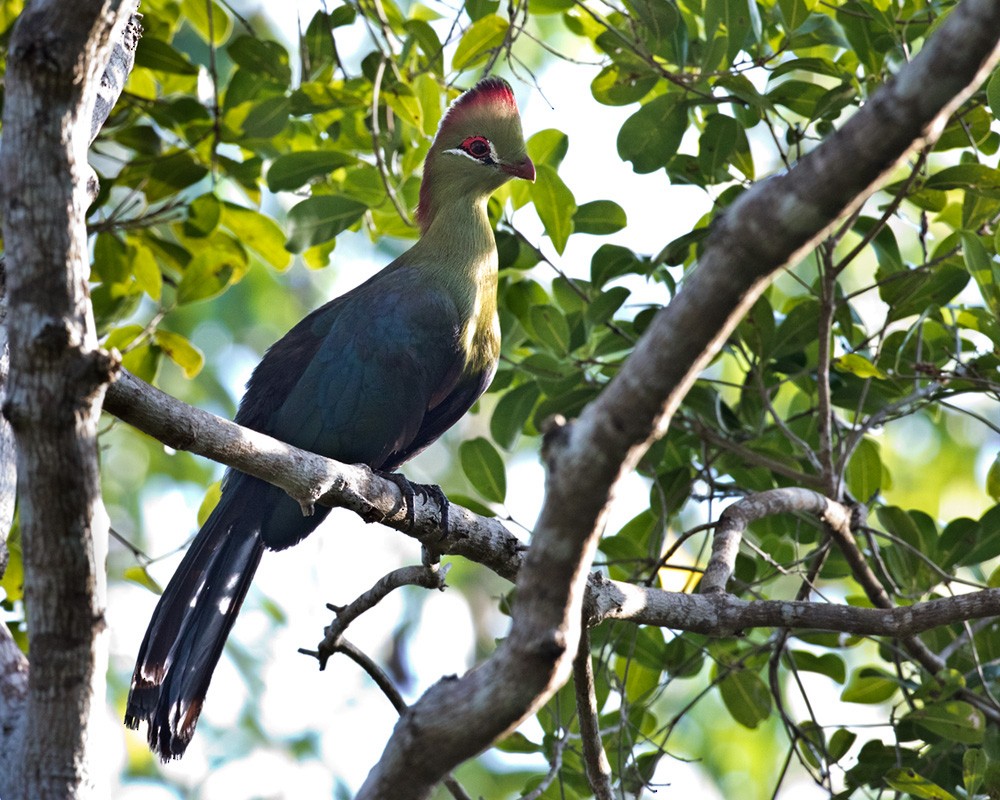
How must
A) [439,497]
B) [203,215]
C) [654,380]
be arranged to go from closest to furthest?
1. [654,380]
2. [439,497]
3. [203,215]

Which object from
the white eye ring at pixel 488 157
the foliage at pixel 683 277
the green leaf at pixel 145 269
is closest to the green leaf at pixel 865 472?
the foliage at pixel 683 277

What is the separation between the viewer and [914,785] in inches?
98.7

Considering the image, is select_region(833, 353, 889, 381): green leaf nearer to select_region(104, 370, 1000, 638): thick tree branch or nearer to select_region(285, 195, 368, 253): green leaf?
select_region(104, 370, 1000, 638): thick tree branch

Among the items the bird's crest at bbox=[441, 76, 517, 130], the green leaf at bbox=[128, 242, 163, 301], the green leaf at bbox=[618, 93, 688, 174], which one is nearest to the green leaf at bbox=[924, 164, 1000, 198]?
the green leaf at bbox=[618, 93, 688, 174]

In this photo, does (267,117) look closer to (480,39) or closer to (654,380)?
(480,39)

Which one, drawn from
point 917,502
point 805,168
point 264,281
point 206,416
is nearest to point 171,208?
point 206,416

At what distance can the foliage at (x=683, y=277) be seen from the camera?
9.30 ft

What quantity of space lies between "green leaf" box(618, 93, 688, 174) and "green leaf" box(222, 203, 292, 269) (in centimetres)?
129

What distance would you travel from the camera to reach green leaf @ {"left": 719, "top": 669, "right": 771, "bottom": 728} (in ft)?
10.6

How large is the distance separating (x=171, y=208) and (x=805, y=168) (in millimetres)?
2627

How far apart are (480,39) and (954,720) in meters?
2.35

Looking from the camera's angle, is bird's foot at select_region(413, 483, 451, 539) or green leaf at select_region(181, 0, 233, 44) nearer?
bird's foot at select_region(413, 483, 451, 539)

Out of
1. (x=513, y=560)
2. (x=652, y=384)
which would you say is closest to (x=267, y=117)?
(x=513, y=560)

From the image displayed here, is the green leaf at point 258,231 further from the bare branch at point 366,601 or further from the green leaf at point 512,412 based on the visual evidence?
the bare branch at point 366,601
